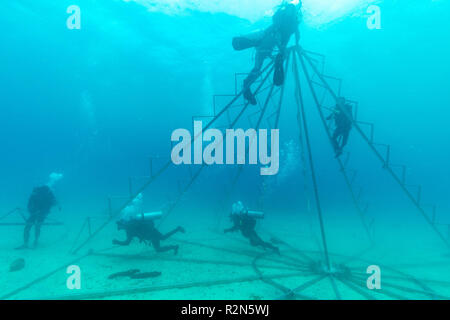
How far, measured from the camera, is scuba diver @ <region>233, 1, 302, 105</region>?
6.66 metres

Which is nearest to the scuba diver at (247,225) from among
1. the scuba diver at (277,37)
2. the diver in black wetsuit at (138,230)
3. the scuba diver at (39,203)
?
the diver in black wetsuit at (138,230)

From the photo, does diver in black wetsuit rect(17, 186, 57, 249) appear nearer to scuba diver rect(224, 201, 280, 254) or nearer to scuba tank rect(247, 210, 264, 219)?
scuba diver rect(224, 201, 280, 254)

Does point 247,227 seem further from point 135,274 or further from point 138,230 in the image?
point 135,274

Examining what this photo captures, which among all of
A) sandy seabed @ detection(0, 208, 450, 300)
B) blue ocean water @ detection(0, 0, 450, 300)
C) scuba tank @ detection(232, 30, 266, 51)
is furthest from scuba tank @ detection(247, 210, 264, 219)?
scuba tank @ detection(232, 30, 266, 51)

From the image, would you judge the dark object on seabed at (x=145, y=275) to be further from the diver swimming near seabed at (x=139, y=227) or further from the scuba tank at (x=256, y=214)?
the scuba tank at (x=256, y=214)

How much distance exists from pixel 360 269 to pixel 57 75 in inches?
2146

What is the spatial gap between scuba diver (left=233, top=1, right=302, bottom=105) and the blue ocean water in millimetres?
1908

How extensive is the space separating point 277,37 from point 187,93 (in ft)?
149

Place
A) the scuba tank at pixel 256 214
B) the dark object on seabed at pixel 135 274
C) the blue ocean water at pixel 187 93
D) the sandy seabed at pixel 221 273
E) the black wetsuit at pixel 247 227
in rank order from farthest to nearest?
the blue ocean water at pixel 187 93 < the black wetsuit at pixel 247 227 < the scuba tank at pixel 256 214 < the dark object on seabed at pixel 135 274 < the sandy seabed at pixel 221 273

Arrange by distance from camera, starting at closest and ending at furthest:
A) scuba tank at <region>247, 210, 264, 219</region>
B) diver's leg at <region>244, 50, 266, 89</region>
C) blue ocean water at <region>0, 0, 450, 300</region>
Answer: diver's leg at <region>244, 50, 266, 89</region>, scuba tank at <region>247, 210, 264, 219</region>, blue ocean water at <region>0, 0, 450, 300</region>

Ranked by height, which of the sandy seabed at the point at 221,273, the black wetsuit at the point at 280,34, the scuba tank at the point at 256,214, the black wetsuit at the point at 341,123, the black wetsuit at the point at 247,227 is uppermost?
the black wetsuit at the point at 280,34

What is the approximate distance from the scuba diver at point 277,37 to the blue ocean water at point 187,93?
1.91 metres

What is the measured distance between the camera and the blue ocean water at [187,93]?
26.7 metres

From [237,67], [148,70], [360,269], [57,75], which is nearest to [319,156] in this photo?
[237,67]
